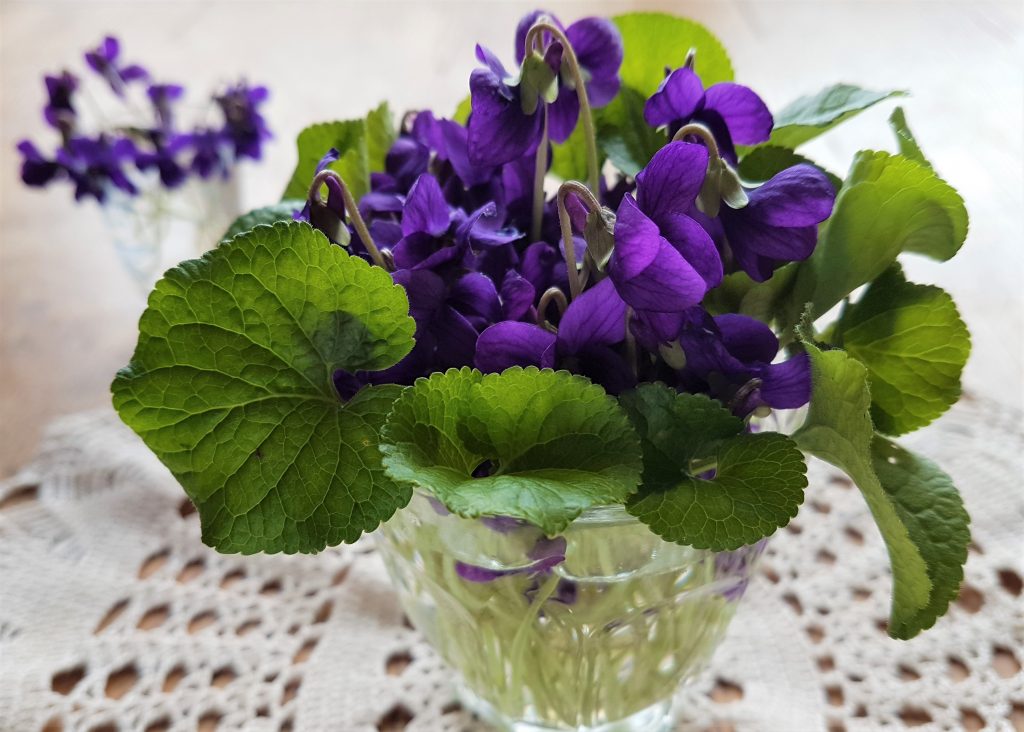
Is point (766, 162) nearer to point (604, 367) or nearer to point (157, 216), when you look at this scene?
point (604, 367)

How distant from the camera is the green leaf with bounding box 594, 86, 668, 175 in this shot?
1.47ft

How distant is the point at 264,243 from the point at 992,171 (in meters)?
0.83

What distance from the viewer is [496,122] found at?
37 cm

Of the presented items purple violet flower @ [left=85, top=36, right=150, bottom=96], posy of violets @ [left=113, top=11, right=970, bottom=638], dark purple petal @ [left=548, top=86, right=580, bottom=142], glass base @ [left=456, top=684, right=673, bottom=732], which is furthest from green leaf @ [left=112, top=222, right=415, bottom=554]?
purple violet flower @ [left=85, top=36, right=150, bottom=96]

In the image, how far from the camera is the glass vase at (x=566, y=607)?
0.41 meters

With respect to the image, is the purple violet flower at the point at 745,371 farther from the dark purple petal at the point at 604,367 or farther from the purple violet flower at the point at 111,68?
the purple violet flower at the point at 111,68

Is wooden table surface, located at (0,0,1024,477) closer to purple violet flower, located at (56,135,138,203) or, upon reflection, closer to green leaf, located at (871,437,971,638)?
purple violet flower, located at (56,135,138,203)

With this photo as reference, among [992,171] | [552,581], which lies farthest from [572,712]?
[992,171]

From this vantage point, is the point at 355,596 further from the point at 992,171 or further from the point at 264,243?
the point at 992,171

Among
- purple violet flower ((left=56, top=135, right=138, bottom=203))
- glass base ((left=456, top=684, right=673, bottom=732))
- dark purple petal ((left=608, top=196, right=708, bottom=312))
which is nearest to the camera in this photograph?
dark purple petal ((left=608, top=196, right=708, bottom=312))

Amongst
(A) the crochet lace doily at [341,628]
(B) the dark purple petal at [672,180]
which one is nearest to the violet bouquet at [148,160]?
(A) the crochet lace doily at [341,628]

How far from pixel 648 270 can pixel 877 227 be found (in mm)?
106

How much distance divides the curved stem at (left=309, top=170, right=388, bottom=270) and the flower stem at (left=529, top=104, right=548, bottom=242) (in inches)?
2.3

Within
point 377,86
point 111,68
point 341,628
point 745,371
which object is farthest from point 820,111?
point 377,86
